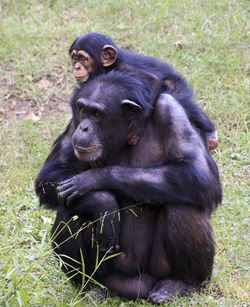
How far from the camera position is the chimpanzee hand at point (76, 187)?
166 inches

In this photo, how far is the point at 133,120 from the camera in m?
4.38

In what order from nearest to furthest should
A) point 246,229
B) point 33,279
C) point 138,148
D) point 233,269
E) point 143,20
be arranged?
point 33,279, point 138,148, point 233,269, point 246,229, point 143,20

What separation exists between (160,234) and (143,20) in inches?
200

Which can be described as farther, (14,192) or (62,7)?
(62,7)

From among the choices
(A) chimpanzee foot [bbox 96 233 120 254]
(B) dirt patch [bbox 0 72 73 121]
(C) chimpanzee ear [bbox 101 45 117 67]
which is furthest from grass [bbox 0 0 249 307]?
(C) chimpanzee ear [bbox 101 45 117 67]

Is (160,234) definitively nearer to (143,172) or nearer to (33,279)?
(143,172)

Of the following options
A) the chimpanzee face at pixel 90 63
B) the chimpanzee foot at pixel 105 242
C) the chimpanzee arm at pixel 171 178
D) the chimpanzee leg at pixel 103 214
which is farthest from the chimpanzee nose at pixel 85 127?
the chimpanzee face at pixel 90 63

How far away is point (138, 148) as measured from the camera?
175 inches

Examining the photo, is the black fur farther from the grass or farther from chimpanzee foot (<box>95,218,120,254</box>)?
chimpanzee foot (<box>95,218,120,254</box>)

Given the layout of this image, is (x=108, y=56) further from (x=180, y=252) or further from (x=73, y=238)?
(x=180, y=252)

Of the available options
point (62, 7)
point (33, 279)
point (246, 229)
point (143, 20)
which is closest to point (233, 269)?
point (246, 229)

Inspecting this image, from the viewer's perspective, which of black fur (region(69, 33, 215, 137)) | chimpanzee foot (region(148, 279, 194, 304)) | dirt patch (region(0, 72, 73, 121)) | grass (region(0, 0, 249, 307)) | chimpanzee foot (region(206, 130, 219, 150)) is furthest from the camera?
dirt patch (region(0, 72, 73, 121))

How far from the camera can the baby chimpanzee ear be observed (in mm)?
4305

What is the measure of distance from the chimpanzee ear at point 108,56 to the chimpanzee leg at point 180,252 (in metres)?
1.94
